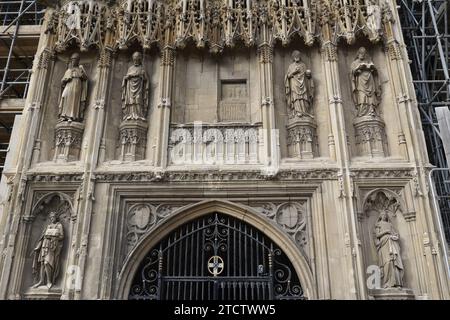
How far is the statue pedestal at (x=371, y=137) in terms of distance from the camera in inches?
445

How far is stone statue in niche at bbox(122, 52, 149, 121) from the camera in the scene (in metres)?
11.9

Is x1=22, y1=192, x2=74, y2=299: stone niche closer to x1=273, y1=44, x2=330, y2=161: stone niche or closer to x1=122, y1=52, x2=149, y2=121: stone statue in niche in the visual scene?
x1=122, y1=52, x2=149, y2=121: stone statue in niche

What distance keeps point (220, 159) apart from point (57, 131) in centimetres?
400

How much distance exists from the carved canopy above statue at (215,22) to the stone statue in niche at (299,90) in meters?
0.75

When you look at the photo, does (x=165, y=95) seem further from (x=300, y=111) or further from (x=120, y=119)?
(x=300, y=111)

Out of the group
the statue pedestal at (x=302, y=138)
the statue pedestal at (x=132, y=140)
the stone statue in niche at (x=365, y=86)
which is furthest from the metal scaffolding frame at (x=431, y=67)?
the statue pedestal at (x=132, y=140)

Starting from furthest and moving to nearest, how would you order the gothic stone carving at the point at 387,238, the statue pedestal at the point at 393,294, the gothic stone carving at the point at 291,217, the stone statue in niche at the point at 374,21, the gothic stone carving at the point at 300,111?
the stone statue in niche at the point at 374,21 → the gothic stone carving at the point at 300,111 → the gothic stone carving at the point at 291,217 → the gothic stone carving at the point at 387,238 → the statue pedestal at the point at 393,294

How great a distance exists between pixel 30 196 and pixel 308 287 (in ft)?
20.9

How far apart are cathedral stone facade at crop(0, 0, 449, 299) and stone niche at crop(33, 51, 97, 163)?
0.14ft

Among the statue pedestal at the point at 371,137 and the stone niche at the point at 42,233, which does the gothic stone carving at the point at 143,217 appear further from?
the statue pedestal at the point at 371,137

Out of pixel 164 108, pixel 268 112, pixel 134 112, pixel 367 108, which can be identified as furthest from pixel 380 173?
pixel 134 112

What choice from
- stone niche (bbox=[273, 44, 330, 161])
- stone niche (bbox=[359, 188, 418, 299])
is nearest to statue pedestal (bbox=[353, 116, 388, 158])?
stone niche (bbox=[273, 44, 330, 161])
